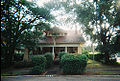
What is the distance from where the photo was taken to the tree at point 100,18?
36.3 feet

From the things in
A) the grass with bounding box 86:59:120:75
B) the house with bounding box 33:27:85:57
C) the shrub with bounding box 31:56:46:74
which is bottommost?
the grass with bounding box 86:59:120:75

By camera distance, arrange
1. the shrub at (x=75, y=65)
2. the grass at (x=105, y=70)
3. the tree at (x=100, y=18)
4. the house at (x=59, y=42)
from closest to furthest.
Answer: the shrub at (x=75, y=65), the grass at (x=105, y=70), the tree at (x=100, y=18), the house at (x=59, y=42)

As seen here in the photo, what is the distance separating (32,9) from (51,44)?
8.06m

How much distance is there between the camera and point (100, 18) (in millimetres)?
12070

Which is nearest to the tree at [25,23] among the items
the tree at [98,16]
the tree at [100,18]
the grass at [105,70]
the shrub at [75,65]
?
the tree at [98,16]

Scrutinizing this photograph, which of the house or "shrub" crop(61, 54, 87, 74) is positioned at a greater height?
the house

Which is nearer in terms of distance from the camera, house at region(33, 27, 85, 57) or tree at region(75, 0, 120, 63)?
tree at region(75, 0, 120, 63)

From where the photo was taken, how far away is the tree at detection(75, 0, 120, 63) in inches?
436

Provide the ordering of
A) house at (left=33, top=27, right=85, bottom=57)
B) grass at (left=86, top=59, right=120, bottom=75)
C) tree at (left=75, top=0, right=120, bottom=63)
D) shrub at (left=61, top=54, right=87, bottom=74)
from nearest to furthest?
shrub at (left=61, top=54, right=87, bottom=74) < grass at (left=86, top=59, right=120, bottom=75) < tree at (left=75, top=0, right=120, bottom=63) < house at (left=33, top=27, right=85, bottom=57)

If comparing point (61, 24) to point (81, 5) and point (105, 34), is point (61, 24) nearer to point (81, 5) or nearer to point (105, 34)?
point (81, 5)

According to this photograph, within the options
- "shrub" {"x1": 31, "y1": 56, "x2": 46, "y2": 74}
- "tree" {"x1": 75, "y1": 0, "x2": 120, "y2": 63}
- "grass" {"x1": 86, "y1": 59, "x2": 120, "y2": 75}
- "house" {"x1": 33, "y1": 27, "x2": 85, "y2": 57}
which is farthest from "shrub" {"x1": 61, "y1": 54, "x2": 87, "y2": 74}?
Result: "house" {"x1": 33, "y1": 27, "x2": 85, "y2": 57}

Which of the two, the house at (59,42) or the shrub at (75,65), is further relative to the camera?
the house at (59,42)

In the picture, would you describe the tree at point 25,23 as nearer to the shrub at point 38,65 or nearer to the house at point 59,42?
the house at point 59,42

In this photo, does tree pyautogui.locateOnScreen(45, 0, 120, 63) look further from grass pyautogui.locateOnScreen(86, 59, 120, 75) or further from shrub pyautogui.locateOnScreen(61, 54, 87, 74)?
shrub pyautogui.locateOnScreen(61, 54, 87, 74)
